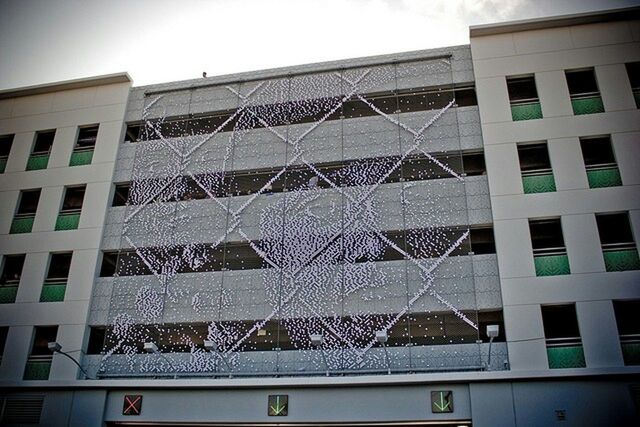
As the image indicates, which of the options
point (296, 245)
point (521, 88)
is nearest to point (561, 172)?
point (521, 88)

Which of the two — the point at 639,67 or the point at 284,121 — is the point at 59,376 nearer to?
the point at 284,121

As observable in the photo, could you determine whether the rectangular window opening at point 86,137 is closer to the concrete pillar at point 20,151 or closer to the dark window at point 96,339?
the concrete pillar at point 20,151

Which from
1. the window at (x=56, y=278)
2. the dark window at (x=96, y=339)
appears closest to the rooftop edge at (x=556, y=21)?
the dark window at (x=96, y=339)

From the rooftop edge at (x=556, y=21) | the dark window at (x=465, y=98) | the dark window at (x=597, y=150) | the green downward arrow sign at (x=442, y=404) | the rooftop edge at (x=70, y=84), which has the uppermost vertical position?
the rooftop edge at (x=70, y=84)

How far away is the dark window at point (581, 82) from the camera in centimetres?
1645

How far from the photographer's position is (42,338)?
16.5m

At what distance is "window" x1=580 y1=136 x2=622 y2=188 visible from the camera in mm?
14914

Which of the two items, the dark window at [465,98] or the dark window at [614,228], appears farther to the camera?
the dark window at [465,98]

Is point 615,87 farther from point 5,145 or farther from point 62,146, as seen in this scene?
point 5,145

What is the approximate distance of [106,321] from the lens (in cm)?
1619

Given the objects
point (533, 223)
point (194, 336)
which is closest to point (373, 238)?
point (533, 223)

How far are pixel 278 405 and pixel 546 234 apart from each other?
8036 mm

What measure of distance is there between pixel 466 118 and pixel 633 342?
7120mm

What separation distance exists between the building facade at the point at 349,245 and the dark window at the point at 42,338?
2.4 inches
